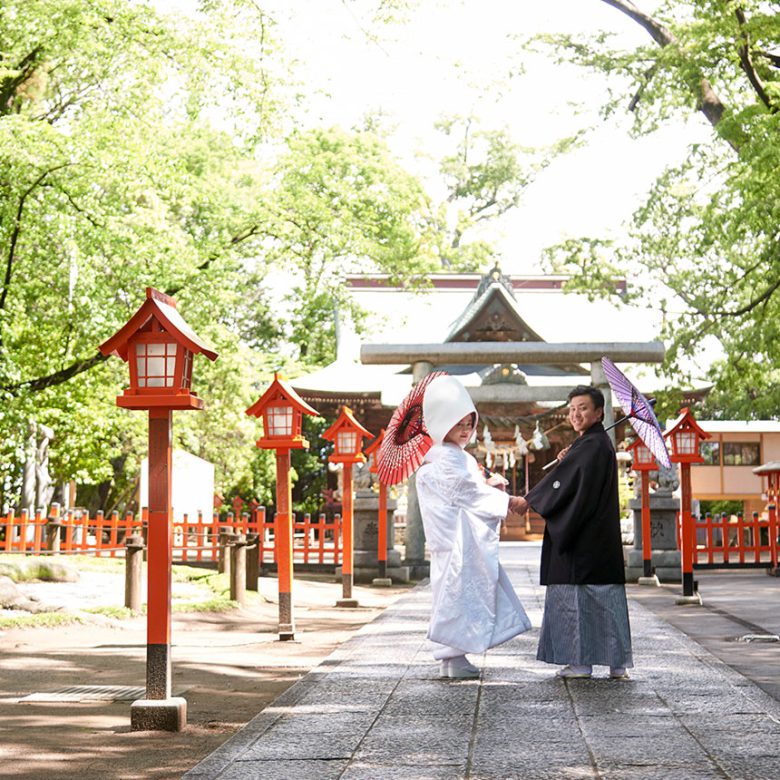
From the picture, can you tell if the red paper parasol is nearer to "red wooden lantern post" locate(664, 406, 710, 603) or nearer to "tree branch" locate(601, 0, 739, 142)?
"red wooden lantern post" locate(664, 406, 710, 603)

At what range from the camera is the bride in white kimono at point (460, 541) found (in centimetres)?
693

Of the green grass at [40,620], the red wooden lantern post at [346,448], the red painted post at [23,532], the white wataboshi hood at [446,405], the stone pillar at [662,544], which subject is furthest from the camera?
the red painted post at [23,532]

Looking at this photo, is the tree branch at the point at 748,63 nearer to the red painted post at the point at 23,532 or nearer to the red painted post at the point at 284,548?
the red painted post at the point at 284,548

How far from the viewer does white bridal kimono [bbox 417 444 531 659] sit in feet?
22.7

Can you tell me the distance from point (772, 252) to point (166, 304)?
11341 mm

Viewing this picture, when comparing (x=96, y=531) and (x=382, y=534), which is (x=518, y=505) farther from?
(x=96, y=531)

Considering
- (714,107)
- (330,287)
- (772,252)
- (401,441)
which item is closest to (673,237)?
(714,107)

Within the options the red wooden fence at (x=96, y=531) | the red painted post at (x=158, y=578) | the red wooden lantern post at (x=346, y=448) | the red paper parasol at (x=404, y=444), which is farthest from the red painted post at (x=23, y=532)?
the red painted post at (x=158, y=578)

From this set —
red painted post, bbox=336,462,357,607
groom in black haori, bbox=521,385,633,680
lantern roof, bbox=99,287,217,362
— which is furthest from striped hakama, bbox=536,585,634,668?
red painted post, bbox=336,462,357,607

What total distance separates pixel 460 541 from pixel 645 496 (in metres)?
10.9

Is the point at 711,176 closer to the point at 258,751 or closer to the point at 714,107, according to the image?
the point at 714,107

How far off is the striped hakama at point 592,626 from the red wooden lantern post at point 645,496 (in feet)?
35.2

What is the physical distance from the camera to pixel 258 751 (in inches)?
196

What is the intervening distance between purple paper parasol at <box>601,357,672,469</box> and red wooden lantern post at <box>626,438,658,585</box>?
31.0 ft
